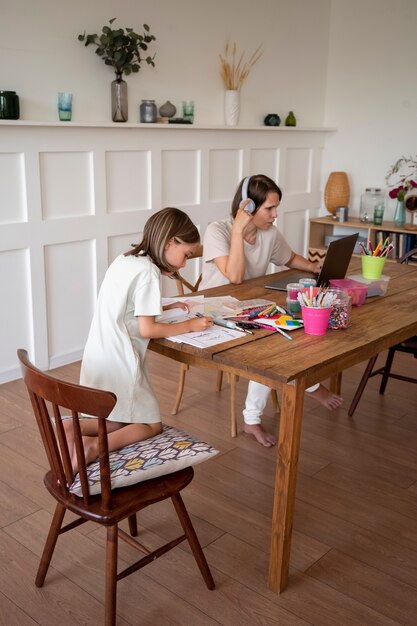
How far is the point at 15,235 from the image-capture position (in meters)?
3.47

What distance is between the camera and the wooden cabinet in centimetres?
481

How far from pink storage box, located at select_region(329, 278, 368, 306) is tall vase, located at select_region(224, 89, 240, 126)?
2.35m

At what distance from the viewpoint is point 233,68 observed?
15.1ft

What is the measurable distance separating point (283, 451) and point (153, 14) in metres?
3.12

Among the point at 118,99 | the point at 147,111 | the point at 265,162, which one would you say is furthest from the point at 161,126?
the point at 265,162

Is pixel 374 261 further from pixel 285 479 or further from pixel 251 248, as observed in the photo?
pixel 285 479

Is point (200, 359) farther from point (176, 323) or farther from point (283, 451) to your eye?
point (283, 451)

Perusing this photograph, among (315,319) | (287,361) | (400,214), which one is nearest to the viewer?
(287,361)

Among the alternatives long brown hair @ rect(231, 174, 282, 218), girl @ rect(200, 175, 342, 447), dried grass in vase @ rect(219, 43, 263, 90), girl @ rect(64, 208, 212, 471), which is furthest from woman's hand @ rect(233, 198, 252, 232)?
dried grass in vase @ rect(219, 43, 263, 90)

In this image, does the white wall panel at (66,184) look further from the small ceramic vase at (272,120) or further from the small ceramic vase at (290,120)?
the small ceramic vase at (290,120)

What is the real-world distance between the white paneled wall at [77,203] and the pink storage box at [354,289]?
176 cm

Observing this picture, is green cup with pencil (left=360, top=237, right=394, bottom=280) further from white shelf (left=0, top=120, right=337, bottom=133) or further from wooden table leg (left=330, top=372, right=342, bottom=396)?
white shelf (left=0, top=120, right=337, bottom=133)

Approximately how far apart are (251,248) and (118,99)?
A: 4.78 feet

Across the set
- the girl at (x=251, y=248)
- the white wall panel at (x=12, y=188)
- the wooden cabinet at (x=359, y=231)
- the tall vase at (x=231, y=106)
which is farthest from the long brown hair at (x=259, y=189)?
the wooden cabinet at (x=359, y=231)
